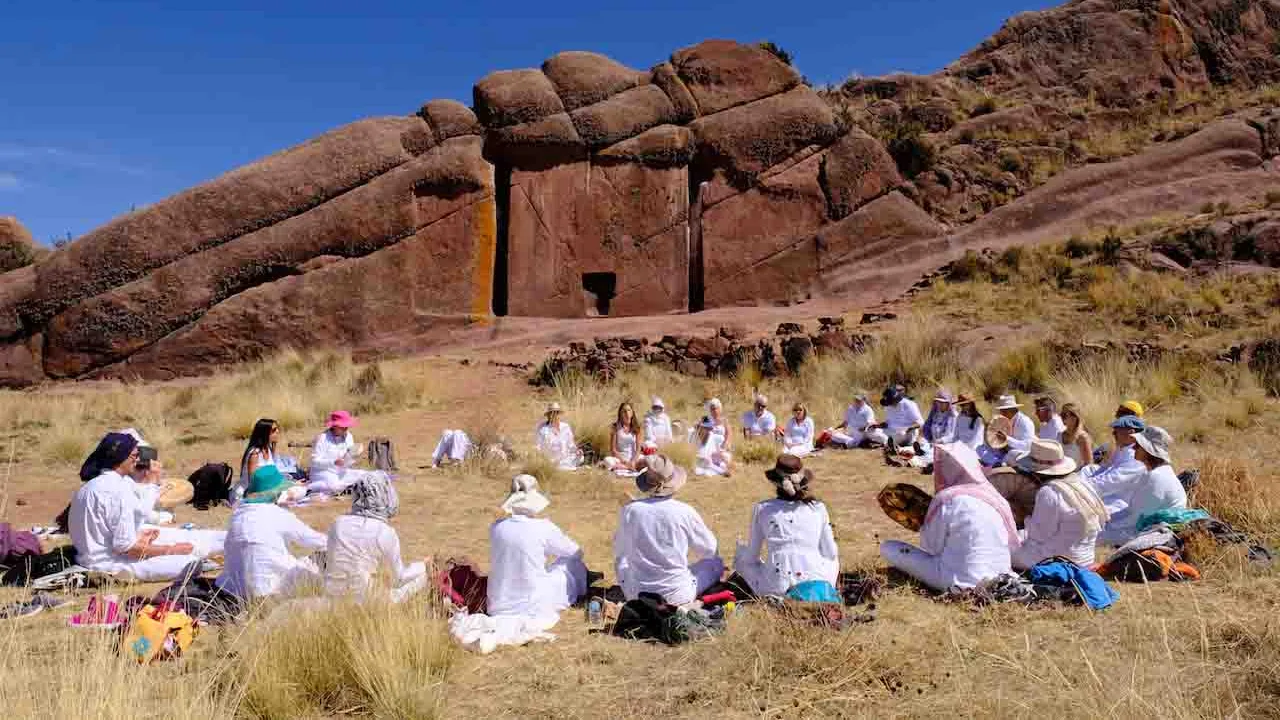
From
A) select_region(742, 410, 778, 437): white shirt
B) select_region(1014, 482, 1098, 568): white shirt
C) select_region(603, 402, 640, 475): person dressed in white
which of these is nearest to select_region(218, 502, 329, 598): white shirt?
select_region(1014, 482, 1098, 568): white shirt

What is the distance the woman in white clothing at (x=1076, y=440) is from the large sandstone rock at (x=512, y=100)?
1457 cm

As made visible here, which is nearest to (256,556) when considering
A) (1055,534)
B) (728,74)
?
(1055,534)

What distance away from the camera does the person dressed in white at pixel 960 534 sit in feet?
19.2

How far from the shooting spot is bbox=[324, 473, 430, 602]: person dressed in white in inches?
215

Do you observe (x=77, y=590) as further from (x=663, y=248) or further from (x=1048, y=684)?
(x=663, y=248)

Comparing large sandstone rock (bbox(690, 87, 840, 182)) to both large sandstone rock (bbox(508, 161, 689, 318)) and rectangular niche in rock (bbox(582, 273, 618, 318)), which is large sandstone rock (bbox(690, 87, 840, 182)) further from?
rectangular niche in rock (bbox(582, 273, 618, 318))

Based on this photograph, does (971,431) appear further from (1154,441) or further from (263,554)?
(263,554)

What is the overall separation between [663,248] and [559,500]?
1216 cm

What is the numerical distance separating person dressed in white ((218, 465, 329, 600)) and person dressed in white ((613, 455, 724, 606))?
1.94 metres

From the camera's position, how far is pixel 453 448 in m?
11.8

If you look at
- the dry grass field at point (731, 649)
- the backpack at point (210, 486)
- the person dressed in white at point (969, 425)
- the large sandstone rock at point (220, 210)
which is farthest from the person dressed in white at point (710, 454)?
the large sandstone rock at point (220, 210)

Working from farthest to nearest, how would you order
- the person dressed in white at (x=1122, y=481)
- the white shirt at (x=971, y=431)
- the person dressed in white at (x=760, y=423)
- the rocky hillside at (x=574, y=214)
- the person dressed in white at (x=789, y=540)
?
1. the rocky hillside at (x=574, y=214)
2. the person dressed in white at (x=760, y=423)
3. the white shirt at (x=971, y=431)
4. the person dressed in white at (x=1122, y=481)
5. the person dressed in white at (x=789, y=540)

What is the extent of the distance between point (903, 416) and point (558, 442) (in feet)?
16.2

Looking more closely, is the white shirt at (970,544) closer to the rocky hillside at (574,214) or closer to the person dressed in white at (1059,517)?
the person dressed in white at (1059,517)
